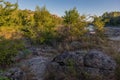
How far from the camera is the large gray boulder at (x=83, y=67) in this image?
801 cm

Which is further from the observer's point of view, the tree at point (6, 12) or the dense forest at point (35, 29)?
the tree at point (6, 12)

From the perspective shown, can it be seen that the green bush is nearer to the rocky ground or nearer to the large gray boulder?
the rocky ground

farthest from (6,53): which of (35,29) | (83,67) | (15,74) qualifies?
(35,29)

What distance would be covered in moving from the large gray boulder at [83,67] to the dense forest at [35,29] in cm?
258

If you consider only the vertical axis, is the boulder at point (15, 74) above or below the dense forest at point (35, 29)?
below

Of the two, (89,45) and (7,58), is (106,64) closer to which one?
(89,45)

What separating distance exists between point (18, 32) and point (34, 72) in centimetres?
988

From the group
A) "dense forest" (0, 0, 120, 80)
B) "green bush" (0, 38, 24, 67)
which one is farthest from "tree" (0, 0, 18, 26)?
"green bush" (0, 38, 24, 67)

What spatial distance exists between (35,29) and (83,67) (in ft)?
31.1

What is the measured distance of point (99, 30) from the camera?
51.1ft

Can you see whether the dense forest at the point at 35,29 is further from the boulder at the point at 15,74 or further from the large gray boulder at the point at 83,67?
the large gray boulder at the point at 83,67

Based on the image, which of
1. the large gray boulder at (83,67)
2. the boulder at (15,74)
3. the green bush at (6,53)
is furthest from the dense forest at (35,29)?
the large gray boulder at (83,67)

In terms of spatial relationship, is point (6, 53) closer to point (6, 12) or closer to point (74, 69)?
point (74, 69)

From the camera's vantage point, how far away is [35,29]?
17.4m
